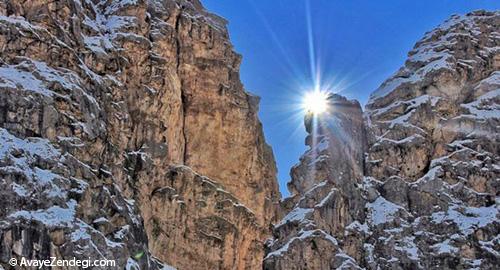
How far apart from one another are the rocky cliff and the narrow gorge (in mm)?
158

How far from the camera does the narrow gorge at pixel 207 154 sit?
66.6 m

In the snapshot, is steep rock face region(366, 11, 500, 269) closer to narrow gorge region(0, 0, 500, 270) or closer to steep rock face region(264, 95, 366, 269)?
narrow gorge region(0, 0, 500, 270)

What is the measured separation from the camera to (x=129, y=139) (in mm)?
85688

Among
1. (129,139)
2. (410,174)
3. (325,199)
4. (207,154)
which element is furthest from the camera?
(207,154)

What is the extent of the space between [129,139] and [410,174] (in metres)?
30.8

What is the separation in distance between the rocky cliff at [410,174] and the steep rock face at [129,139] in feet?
56.0

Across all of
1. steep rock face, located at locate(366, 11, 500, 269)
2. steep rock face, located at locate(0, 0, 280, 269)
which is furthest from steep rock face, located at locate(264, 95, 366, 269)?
steep rock face, located at locate(0, 0, 280, 269)

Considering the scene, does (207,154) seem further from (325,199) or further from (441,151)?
(441,151)

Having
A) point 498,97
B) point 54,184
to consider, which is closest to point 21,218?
point 54,184

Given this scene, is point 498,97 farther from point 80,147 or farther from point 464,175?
point 80,147

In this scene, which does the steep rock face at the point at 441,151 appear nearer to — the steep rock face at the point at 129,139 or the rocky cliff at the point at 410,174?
the rocky cliff at the point at 410,174

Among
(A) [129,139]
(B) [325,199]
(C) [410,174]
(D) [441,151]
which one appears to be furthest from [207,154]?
(D) [441,151]

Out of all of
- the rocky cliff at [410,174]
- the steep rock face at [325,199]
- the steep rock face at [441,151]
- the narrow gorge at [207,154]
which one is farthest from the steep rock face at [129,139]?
the steep rock face at [441,151]

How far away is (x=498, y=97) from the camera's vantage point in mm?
82312
